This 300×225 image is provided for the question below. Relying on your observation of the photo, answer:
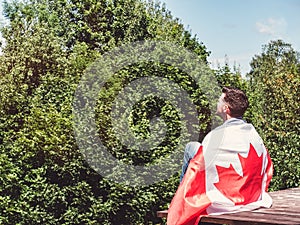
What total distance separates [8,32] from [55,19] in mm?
3281

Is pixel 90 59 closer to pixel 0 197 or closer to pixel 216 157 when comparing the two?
pixel 0 197

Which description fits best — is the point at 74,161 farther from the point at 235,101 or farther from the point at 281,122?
the point at 281,122

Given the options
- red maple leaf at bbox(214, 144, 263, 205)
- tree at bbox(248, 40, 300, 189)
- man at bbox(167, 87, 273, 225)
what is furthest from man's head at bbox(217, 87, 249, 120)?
tree at bbox(248, 40, 300, 189)

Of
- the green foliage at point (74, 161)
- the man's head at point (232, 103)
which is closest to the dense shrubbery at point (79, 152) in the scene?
the green foliage at point (74, 161)

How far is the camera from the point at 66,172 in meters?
7.34

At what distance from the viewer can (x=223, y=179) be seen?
4.20 metres

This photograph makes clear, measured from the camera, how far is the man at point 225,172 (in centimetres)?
404

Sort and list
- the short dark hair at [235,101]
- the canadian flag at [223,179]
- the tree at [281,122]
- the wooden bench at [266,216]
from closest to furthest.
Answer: the wooden bench at [266,216] → the canadian flag at [223,179] → the short dark hair at [235,101] → the tree at [281,122]

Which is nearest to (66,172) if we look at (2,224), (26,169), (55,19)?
(26,169)

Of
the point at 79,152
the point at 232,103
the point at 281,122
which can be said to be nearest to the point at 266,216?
the point at 232,103

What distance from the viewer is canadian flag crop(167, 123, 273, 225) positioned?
13.2ft

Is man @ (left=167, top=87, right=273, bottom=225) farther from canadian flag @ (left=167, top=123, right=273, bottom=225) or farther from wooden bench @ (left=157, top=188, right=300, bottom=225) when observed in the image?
wooden bench @ (left=157, top=188, right=300, bottom=225)

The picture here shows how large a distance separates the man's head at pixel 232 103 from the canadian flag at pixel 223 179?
4.0 inches

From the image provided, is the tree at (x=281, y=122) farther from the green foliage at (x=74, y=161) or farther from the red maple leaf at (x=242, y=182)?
the red maple leaf at (x=242, y=182)
